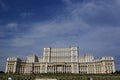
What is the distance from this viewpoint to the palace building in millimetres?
99637

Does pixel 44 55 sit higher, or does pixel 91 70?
pixel 44 55

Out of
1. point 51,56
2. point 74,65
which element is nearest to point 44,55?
point 51,56

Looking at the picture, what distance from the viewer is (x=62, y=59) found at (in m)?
104

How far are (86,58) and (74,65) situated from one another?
383 inches

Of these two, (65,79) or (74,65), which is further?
(74,65)

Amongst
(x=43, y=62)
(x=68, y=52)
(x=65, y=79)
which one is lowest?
(x=65, y=79)

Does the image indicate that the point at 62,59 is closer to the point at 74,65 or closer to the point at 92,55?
the point at 74,65

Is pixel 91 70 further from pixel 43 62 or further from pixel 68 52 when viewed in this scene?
pixel 43 62

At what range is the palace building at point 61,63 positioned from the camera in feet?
327

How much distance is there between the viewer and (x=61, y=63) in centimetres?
10044

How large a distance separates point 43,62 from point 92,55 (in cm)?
3194

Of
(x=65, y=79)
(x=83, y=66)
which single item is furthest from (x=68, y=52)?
(x=65, y=79)

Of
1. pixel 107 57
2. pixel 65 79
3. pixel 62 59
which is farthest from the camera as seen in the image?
pixel 62 59

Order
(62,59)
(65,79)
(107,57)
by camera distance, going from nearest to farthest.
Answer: (65,79) < (107,57) < (62,59)
